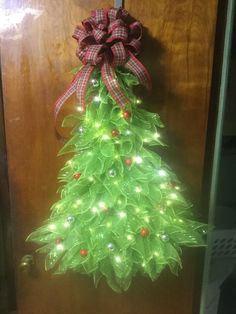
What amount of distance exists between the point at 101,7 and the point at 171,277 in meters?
0.90

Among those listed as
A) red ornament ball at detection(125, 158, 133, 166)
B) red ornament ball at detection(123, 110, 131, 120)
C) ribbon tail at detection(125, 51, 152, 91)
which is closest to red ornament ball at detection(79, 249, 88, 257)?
red ornament ball at detection(125, 158, 133, 166)

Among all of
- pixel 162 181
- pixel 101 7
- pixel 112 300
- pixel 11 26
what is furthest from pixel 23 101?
pixel 112 300

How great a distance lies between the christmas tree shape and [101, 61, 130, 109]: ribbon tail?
2cm

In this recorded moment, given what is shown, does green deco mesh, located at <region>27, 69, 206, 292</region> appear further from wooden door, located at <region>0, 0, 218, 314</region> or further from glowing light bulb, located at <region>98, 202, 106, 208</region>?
wooden door, located at <region>0, 0, 218, 314</region>

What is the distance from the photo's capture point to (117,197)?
2.82 ft

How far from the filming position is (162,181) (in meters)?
0.90

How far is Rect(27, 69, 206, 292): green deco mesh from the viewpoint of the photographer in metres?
0.86

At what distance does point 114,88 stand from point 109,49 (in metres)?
0.11

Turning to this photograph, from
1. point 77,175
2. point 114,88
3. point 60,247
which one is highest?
point 114,88

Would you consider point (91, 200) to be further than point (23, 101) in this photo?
No

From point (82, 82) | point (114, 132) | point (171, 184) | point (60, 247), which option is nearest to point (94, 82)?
point (82, 82)

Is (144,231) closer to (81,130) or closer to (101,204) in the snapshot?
(101,204)

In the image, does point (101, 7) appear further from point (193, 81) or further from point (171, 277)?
point (171, 277)

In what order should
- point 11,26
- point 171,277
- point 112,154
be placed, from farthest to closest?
point 171,277 → point 11,26 → point 112,154
